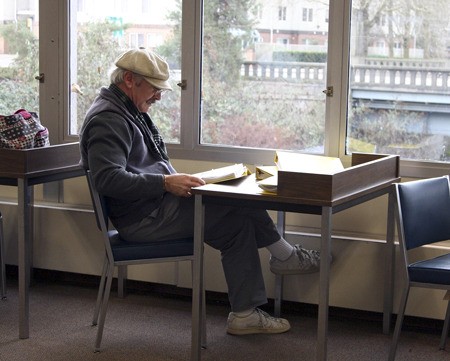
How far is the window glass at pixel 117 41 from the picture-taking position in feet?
13.5

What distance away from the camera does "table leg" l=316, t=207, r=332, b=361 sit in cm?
293

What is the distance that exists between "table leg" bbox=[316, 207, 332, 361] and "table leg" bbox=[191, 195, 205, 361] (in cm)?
47

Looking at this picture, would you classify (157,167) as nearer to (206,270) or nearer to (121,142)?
(121,142)

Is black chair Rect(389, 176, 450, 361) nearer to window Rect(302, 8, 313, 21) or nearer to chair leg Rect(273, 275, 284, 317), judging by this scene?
chair leg Rect(273, 275, 284, 317)

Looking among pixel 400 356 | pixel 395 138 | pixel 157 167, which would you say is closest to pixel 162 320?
pixel 157 167

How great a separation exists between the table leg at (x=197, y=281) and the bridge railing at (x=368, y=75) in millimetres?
1031

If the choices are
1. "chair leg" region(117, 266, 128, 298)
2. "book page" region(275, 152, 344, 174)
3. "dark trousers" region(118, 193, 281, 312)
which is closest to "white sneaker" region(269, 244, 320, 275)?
"dark trousers" region(118, 193, 281, 312)

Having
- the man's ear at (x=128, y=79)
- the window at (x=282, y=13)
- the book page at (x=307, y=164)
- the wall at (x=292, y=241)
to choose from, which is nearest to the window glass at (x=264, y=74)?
the window at (x=282, y=13)

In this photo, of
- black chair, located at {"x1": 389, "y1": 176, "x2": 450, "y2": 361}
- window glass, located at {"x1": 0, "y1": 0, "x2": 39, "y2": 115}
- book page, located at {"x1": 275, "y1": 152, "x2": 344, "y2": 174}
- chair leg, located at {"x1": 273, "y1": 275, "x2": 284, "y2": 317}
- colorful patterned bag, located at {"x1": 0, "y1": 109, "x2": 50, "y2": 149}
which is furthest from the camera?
window glass, located at {"x1": 0, "y1": 0, "x2": 39, "y2": 115}

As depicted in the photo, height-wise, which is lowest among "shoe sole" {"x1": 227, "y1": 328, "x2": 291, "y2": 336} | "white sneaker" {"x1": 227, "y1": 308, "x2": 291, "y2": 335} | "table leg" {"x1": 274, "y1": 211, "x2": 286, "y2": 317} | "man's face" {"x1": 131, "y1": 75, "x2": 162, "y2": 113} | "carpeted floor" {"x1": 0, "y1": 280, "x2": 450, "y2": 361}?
"carpeted floor" {"x1": 0, "y1": 280, "x2": 450, "y2": 361}

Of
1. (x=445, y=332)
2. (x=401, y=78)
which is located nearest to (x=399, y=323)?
(x=445, y=332)

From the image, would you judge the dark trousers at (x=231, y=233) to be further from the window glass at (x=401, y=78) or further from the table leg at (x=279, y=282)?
the window glass at (x=401, y=78)

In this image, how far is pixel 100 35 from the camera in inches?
168

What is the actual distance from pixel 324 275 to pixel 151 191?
73cm
